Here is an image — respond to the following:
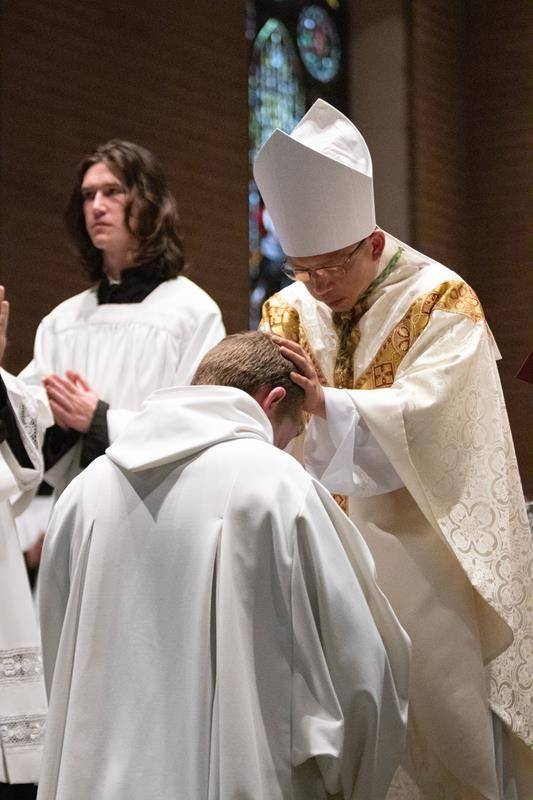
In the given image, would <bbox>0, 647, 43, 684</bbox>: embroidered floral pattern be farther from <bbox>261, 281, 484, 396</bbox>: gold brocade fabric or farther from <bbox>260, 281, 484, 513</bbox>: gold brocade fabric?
<bbox>261, 281, 484, 396</bbox>: gold brocade fabric

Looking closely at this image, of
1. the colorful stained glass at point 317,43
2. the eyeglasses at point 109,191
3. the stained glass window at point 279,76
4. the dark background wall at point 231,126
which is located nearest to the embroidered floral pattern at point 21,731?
the eyeglasses at point 109,191

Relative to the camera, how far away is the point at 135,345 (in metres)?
4.89

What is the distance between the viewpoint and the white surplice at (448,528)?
3.50 metres

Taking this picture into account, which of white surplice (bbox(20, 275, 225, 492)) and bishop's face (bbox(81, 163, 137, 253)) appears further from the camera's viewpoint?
bishop's face (bbox(81, 163, 137, 253))

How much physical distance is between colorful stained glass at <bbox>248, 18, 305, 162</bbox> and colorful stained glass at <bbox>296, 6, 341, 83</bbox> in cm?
8

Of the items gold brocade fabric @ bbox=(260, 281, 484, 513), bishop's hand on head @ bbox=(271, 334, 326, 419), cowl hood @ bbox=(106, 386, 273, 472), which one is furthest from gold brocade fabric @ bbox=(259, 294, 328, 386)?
cowl hood @ bbox=(106, 386, 273, 472)

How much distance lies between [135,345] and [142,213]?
51 cm

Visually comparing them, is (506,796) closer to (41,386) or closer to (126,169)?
(41,386)

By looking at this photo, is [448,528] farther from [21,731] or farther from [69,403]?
[69,403]

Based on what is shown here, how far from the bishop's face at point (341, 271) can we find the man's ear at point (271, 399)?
0.98 m

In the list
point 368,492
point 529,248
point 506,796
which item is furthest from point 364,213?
point 529,248

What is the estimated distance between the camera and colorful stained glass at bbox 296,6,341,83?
812 cm

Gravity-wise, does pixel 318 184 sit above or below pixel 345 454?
above

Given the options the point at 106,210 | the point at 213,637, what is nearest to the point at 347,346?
the point at 106,210
